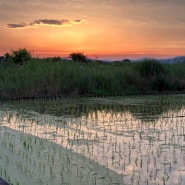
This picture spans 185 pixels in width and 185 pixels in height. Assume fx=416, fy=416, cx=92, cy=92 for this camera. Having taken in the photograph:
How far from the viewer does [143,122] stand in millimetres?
8891

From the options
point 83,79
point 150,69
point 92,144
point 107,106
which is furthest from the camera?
point 150,69

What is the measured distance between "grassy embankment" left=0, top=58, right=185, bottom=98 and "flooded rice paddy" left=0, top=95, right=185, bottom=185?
253 cm

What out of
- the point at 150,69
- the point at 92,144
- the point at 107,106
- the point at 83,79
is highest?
the point at 150,69

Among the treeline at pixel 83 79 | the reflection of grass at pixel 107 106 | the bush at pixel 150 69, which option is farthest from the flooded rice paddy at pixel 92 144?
the bush at pixel 150 69

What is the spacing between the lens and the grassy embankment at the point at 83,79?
14.1 meters

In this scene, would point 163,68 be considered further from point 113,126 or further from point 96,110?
point 113,126

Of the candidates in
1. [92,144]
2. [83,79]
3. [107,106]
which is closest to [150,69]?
[83,79]

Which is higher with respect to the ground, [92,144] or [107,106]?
[107,106]

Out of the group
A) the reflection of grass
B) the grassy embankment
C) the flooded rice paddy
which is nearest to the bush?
the grassy embankment

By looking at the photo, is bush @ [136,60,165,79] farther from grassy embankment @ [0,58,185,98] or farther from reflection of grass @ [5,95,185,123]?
reflection of grass @ [5,95,185,123]

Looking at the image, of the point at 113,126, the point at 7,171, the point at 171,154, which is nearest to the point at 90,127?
the point at 113,126

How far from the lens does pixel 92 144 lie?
6.64 m

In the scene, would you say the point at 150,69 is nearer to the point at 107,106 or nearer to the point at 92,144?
the point at 107,106

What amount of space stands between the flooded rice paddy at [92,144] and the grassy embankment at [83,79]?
2.53 m
